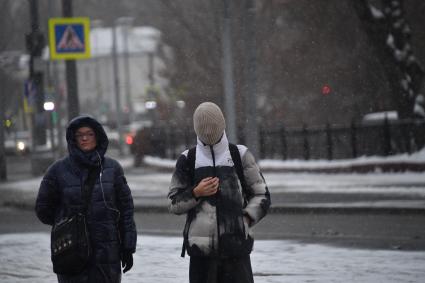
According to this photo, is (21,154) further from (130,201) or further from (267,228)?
(130,201)

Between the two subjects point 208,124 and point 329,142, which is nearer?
point 208,124

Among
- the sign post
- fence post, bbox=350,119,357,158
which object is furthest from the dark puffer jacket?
fence post, bbox=350,119,357,158

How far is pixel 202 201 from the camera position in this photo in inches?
255

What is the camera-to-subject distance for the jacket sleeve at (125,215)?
675 centimetres

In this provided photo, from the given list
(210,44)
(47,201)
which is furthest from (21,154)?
(47,201)

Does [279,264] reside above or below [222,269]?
below

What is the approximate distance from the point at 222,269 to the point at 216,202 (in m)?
0.43

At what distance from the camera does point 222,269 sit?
6.54 metres

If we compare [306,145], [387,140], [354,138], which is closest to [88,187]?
[387,140]

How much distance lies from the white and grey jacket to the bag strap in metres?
0.51

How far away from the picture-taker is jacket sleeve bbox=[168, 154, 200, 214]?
21.2 ft

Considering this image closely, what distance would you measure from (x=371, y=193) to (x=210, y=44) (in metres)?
18.1

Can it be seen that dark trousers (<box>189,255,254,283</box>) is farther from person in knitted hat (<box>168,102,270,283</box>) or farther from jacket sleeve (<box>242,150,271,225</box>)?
jacket sleeve (<box>242,150,271,225</box>)

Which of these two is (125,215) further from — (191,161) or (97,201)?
(191,161)
